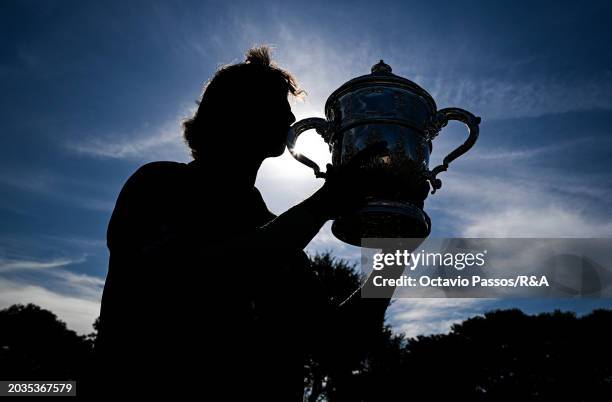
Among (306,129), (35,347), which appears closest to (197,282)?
(306,129)

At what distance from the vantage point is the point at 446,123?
262 cm

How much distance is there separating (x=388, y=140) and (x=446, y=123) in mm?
590

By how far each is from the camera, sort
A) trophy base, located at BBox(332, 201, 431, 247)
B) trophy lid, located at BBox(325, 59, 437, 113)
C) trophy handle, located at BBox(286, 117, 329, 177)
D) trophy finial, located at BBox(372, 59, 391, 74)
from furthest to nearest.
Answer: trophy finial, located at BBox(372, 59, 391, 74) < trophy lid, located at BBox(325, 59, 437, 113) < trophy handle, located at BBox(286, 117, 329, 177) < trophy base, located at BBox(332, 201, 431, 247)

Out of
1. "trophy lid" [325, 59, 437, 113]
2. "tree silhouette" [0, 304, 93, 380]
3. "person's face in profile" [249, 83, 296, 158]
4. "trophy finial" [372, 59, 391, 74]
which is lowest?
"tree silhouette" [0, 304, 93, 380]

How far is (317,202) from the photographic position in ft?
4.94

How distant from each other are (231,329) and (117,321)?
0.41m

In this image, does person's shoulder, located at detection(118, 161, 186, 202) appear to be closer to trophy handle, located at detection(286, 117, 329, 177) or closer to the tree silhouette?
trophy handle, located at detection(286, 117, 329, 177)

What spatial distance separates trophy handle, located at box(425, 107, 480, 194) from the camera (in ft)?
7.63

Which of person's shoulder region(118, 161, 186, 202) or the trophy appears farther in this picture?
the trophy

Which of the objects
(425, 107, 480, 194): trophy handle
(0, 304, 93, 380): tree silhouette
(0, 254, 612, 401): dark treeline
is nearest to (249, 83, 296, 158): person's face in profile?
(425, 107, 480, 194): trophy handle

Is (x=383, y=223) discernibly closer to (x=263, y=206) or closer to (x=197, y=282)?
(x=263, y=206)

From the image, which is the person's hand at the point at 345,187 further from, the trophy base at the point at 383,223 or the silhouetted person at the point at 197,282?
the trophy base at the point at 383,223

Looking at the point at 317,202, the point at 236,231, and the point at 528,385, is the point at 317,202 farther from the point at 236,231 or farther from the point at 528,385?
the point at 528,385

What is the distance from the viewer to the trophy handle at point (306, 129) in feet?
7.48
